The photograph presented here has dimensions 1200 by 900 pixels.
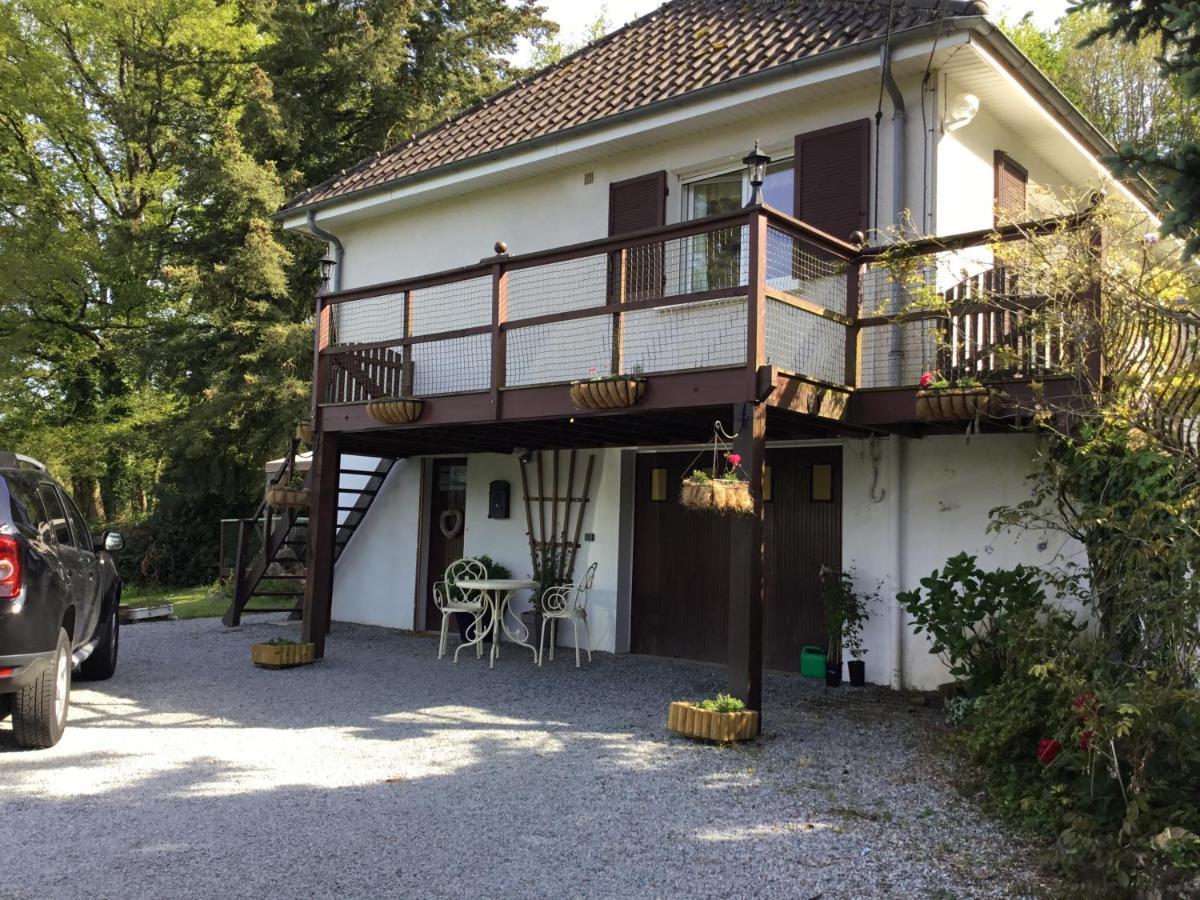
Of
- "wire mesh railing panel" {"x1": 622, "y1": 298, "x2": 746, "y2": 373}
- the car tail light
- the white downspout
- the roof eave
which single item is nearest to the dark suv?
the car tail light

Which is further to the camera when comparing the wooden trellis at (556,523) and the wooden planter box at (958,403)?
the wooden trellis at (556,523)

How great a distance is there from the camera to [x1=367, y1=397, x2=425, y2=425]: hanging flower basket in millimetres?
8570

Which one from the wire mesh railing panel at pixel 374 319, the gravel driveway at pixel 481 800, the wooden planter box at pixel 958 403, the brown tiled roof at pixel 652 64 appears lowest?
the gravel driveway at pixel 481 800

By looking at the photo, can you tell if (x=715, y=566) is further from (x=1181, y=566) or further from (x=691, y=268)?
(x=1181, y=566)

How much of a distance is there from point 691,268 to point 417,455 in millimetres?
5082

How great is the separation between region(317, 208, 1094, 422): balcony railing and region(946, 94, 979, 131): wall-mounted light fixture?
1.10m

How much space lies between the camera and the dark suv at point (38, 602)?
17.6 ft

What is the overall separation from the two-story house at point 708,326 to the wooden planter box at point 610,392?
0.04 metres

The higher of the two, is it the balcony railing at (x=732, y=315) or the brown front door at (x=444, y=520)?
the balcony railing at (x=732, y=315)

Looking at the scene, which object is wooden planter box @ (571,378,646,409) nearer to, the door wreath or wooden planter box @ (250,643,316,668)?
wooden planter box @ (250,643,316,668)

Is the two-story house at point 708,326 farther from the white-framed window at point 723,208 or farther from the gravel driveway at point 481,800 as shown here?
the gravel driveway at point 481,800

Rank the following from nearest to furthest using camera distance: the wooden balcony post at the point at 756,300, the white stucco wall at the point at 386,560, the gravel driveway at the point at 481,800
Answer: the gravel driveway at the point at 481,800 < the wooden balcony post at the point at 756,300 < the white stucco wall at the point at 386,560

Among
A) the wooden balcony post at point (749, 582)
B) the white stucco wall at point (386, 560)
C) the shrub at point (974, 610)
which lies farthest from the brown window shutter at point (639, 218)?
the white stucco wall at point (386, 560)

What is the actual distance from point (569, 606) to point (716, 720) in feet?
12.7
